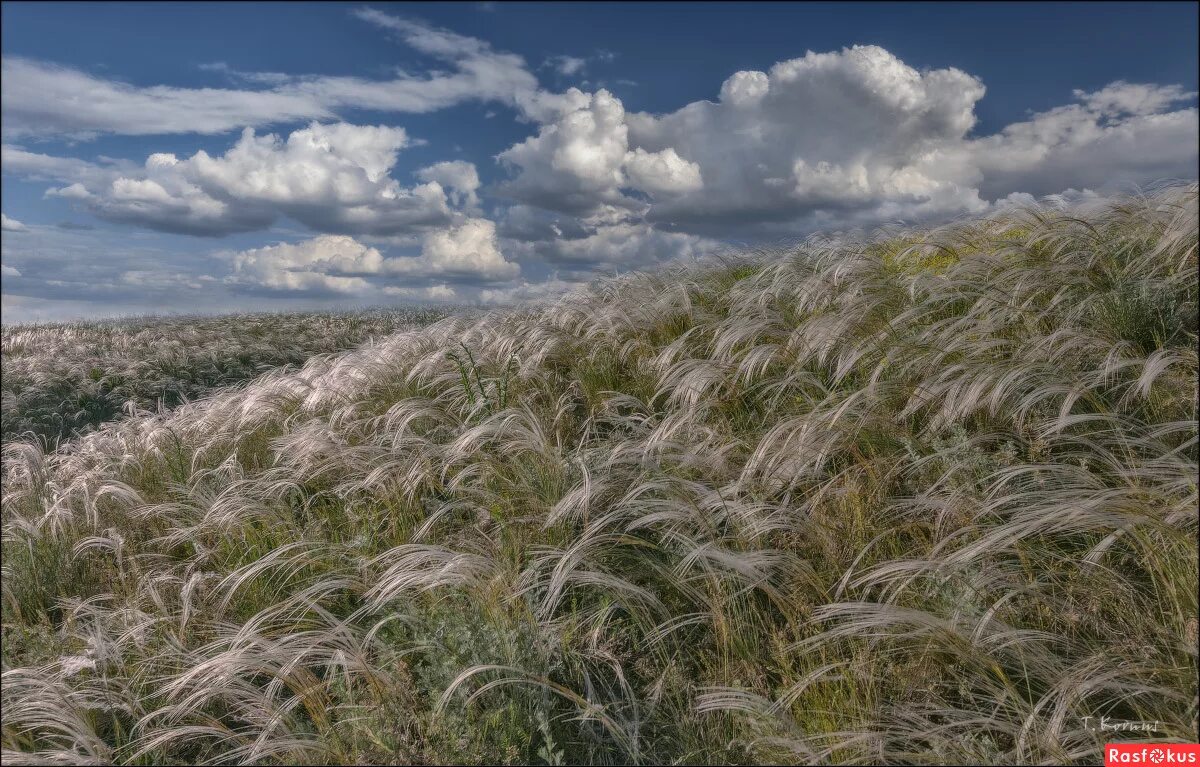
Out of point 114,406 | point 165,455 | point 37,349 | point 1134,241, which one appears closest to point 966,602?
point 1134,241

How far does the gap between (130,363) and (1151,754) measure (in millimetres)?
11764

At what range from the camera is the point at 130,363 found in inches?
402

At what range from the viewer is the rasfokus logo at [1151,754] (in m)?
1.87

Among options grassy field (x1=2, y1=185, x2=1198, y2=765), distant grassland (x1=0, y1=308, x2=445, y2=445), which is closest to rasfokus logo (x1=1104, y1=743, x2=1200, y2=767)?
grassy field (x1=2, y1=185, x2=1198, y2=765)

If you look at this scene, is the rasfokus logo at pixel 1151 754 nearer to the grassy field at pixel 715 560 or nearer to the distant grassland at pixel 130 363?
the grassy field at pixel 715 560

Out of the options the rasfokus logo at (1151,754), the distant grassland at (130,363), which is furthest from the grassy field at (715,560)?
the distant grassland at (130,363)

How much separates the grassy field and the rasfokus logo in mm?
42

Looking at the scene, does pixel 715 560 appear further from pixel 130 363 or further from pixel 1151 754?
pixel 130 363

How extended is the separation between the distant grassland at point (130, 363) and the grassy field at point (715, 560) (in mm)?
4319

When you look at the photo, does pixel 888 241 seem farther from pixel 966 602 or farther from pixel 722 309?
pixel 966 602

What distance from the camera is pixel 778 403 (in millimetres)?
3766

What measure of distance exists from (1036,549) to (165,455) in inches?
204

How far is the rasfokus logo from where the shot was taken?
1.87 metres

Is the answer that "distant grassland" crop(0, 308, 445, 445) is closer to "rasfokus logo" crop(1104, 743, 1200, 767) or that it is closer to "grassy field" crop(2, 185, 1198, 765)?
"grassy field" crop(2, 185, 1198, 765)
